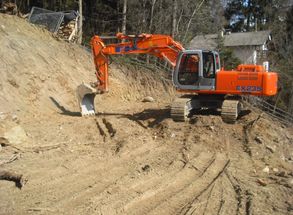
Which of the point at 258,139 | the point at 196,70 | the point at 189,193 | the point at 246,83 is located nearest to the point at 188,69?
the point at 196,70

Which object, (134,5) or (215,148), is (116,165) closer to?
(215,148)

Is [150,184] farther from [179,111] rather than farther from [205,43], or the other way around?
[205,43]

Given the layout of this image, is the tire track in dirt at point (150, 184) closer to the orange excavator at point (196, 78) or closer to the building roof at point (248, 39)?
the orange excavator at point (196, 78)

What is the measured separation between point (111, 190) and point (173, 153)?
2568 millimetres

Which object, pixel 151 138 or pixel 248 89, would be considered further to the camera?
pixel 248 89

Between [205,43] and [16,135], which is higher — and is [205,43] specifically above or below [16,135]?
above

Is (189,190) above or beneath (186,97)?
beneath

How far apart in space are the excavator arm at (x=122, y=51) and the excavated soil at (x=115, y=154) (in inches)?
25.1

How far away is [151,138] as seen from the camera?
980 cm

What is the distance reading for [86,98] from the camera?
12.5 m

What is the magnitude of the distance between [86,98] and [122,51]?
5.86 feet

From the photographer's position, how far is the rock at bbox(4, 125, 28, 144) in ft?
28.8

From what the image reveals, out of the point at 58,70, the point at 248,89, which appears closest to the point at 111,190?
the point at 248,89

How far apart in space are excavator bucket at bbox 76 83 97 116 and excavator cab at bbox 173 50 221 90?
2494 mm
